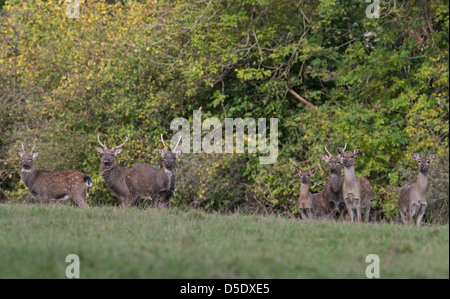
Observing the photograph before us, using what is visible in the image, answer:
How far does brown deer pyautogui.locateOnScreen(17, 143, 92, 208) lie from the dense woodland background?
3113 millimetres

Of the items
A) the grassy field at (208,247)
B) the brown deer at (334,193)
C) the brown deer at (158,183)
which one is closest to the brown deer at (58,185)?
the brown deer at (158,183)

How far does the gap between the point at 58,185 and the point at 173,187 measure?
2706mm

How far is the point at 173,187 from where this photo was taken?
15414mm

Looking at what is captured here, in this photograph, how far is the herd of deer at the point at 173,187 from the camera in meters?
Result: 14.4

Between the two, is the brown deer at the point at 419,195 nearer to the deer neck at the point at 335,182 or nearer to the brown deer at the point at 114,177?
the deer neck at the point at 335,182

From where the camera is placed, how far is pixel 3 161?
22609 mm

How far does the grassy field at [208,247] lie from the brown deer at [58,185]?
489 centimetres

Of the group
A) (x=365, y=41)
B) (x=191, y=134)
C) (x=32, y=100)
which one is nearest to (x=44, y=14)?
(x=32, y=100)

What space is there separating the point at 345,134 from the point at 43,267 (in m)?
12.3

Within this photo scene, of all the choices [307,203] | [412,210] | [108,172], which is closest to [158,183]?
[108,172]

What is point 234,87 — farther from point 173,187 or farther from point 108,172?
point 173,187

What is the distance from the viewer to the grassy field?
7.23 m

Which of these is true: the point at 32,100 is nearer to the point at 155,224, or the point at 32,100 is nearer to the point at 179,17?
the point at 179,17

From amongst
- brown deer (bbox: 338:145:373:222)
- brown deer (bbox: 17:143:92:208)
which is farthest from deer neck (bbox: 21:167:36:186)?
brown deer (bbox: 338:145:373:222)
